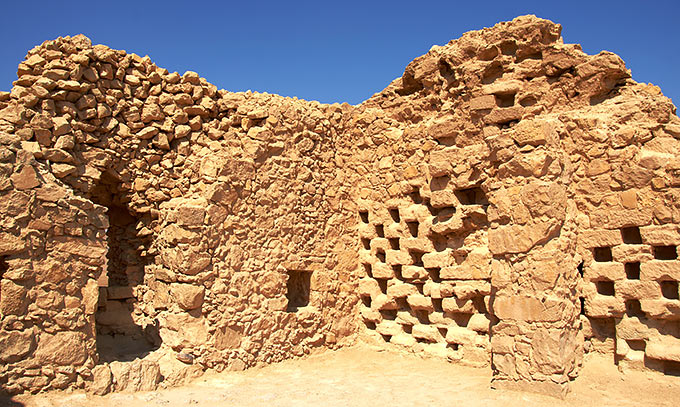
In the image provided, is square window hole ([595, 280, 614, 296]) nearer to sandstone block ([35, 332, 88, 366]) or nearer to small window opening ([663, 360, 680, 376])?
small window opening ([663, 360, 680, 376])

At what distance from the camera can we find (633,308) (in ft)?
21.4

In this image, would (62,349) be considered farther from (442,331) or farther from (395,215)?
(395,215)

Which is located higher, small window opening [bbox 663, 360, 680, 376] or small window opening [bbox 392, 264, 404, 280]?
small window opening [bbox 392, 264, 404, 280]

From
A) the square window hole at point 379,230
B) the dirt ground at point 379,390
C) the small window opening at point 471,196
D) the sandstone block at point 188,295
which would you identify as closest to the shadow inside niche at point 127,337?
the sandstone block at point 188,295

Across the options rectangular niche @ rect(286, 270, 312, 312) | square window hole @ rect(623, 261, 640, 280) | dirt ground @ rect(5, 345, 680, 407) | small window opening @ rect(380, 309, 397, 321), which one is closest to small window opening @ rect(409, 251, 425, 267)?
small window opening @ rect(380, 309, 397, 321)

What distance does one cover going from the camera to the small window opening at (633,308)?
255 inches

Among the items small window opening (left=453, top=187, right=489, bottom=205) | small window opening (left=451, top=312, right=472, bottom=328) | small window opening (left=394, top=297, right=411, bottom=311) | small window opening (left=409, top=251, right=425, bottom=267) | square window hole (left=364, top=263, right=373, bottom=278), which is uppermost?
small window opening (left=453, top=187, right=489, bottom=205)

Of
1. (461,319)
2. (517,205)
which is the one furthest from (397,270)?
(517,205)

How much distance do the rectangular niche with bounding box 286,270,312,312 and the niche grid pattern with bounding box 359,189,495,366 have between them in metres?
0.93

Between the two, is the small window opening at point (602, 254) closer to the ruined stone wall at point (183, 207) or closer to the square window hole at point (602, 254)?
the square window hole at point (602, 254)

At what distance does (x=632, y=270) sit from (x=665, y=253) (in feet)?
1.32

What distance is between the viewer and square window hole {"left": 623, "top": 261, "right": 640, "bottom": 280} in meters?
6.57

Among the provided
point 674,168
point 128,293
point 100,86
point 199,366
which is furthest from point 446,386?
point 100,86

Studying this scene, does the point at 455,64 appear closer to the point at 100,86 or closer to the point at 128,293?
the point at 100,86
